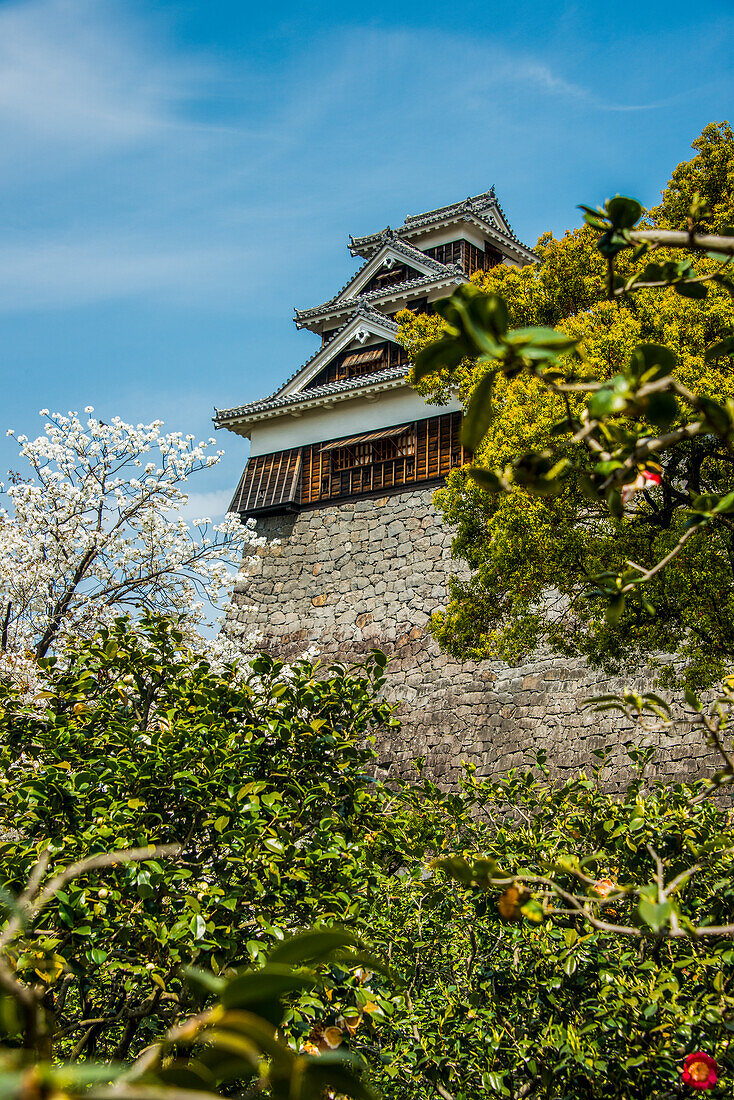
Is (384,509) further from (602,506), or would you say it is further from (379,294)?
(602,506)

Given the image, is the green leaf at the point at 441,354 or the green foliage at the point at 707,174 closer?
the green leaf at the point at 441,354

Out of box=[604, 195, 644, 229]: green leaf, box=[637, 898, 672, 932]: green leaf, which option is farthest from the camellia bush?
box=[604, 195, 644, 229]: green leaf

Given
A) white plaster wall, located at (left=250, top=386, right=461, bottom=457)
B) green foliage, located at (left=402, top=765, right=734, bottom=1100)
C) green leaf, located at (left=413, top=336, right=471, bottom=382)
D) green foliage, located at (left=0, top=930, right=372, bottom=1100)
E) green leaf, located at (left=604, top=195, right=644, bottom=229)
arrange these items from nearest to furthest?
green foliage, located at (left=0, top=930, right=372, bottom=1100)
green leaf, located at (left=413, top=336, right=471, bottom=382)
green leaf, located at (left=604, top=195, right=644, bottom=229)
green foliage, located at (left=402, top=765, right=734, bottom=1100)
white plaster wall, located at (left=250, top=386, right=461, bottom=457)

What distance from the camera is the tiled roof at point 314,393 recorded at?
16.5 m

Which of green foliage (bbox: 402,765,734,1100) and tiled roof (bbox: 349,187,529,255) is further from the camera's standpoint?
tiled roof (bbox: 349,187,529,255)

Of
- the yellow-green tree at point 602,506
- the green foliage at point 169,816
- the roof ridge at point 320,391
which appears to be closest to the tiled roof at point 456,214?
the roof ridge at point 320,391

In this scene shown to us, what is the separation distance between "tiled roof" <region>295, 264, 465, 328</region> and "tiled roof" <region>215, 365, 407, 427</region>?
1.84 m

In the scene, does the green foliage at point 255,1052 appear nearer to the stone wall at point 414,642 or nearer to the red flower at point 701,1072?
the red flower at point 701,1072

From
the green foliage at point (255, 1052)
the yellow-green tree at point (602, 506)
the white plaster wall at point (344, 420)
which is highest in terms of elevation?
the white plaster wall at point (344, 420)

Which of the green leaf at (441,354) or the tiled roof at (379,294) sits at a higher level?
the tiled roof at (379,294)

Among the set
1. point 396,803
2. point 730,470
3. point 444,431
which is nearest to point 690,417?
point 730,470

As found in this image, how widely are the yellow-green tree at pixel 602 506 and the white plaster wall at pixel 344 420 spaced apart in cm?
683

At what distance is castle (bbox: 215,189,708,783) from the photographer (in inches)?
532

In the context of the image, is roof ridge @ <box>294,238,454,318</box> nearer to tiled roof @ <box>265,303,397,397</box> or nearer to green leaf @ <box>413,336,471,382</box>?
tiled roof @ <box>265,303,397,397</box>
